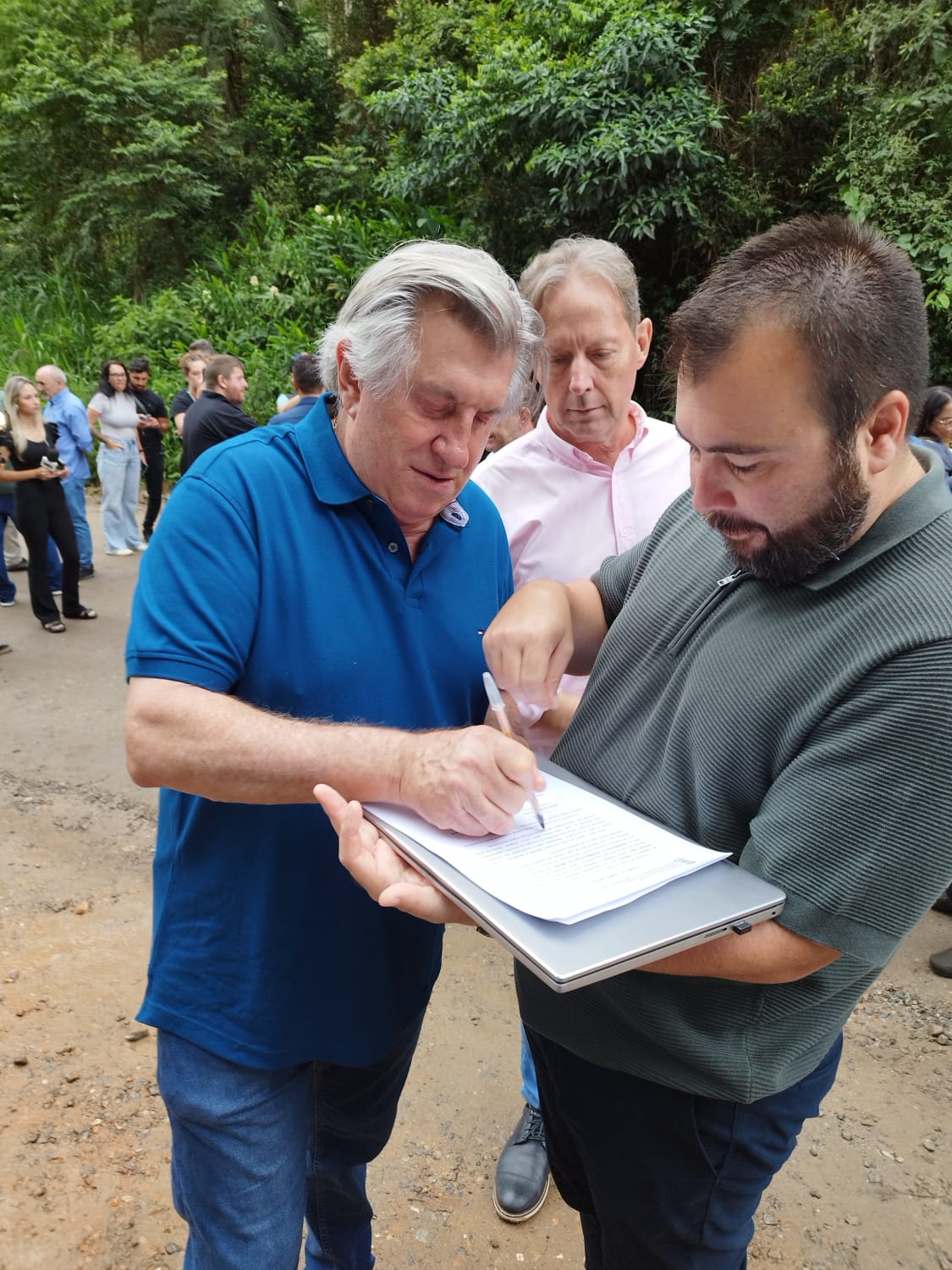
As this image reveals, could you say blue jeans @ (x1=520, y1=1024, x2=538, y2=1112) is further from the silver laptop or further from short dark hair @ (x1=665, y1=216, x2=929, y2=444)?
short dark hair @ (x1=665, y1=216, x2=929, y2=444)

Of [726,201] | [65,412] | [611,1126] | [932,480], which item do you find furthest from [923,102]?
[611,1126]

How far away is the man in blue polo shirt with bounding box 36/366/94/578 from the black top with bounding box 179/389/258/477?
5.68ft

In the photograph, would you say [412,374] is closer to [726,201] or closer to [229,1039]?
[229,1039]

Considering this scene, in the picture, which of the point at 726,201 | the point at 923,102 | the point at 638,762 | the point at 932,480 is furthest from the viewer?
the point at 726,201

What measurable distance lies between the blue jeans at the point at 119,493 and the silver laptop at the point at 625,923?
28.8 feet

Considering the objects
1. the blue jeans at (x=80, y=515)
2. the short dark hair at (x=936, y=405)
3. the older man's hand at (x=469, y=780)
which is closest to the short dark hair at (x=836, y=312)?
the older man's hand at (x=469, y=780)

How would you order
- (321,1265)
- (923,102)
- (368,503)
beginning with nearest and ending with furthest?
(368,503) → (321,1265) → (923,102)

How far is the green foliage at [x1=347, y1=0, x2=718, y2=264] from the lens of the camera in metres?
8.75

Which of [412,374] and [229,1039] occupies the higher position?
[412,374]

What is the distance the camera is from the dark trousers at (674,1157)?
134 centimetres

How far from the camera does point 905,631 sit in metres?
1.04

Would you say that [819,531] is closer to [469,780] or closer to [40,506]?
[469,780]

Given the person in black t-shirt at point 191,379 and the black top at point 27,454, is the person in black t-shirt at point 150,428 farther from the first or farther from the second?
the black top at point 27,454

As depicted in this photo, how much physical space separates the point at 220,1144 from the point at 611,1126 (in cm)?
66
